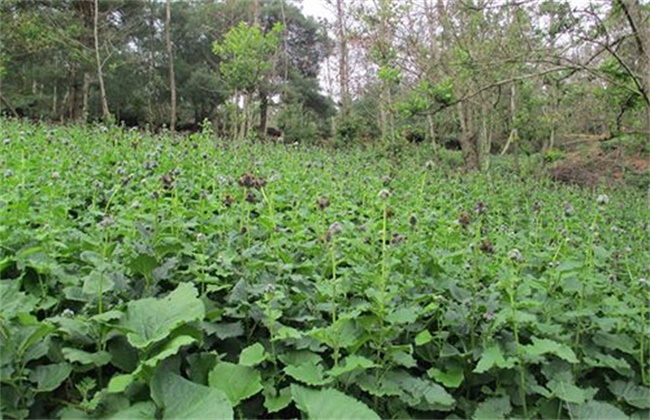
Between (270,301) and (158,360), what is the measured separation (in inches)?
15.8

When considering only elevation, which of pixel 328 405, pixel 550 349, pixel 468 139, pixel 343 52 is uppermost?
pixel 343 52

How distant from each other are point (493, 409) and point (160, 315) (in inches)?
45.7

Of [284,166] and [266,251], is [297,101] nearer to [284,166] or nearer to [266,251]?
[284,166]

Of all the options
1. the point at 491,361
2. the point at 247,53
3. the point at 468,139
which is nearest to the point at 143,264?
the point at 491,361

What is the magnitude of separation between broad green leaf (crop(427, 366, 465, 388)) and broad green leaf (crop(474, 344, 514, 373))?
4.8 inches

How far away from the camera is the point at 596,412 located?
1675 millimetres

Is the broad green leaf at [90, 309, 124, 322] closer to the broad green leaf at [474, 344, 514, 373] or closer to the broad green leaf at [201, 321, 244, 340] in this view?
the broad green leaf at [201, 321, 244, 340]

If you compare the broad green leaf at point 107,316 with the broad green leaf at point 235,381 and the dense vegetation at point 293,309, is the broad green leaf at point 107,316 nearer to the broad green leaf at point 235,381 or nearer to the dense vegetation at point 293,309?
the dense vegetation at point 293,309

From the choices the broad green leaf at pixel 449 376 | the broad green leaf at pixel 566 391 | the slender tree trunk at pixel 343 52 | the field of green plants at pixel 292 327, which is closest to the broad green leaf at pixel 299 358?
the field of green plants at pixel 292 327

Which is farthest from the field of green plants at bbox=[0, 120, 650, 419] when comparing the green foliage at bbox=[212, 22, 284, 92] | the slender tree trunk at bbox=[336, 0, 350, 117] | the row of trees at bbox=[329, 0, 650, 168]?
the slender tree trunk at bbox=[336, 0, 350, 117]

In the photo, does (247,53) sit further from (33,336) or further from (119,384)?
(119,384)

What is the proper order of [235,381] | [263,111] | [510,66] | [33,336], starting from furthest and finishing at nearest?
1. [263,111]
2. [510,66]
3. [235,381]
4. [33,336]

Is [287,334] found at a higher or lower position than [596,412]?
higher

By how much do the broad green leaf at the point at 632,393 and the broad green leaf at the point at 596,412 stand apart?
175 mm
